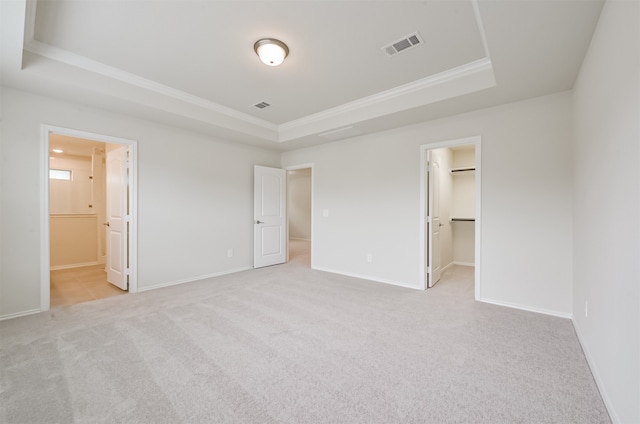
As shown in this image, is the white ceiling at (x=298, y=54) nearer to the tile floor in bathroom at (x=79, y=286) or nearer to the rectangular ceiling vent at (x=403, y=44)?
the rectangular ceiling vent at (x=403, y=44)

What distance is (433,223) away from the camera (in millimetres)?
4102

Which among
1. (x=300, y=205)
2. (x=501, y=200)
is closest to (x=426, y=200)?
(x=501, y=200)

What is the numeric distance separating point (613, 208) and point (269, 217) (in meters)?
4.84

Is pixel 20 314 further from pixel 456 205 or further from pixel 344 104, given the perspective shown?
pixel 456 205

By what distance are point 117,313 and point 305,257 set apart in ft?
13.3

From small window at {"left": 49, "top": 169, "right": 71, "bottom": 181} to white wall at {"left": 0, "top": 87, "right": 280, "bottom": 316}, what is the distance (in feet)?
12.1

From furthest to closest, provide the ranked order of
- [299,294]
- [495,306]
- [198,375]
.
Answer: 1. [299,294]
2. [495,306]
3. [198,375]

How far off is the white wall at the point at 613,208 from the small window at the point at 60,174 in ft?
27.8

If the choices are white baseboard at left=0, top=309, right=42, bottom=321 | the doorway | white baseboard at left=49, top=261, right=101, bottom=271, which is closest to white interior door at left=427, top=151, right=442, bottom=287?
white baseboard at left=0, top=309, right=42, bottom=321

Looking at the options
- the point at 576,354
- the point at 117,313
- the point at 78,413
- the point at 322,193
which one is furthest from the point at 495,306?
the point at 117,313

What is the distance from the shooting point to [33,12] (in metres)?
2.06

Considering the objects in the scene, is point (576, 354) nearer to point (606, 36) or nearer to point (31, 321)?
point (606, 36)

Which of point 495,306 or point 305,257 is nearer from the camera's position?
point 495,306

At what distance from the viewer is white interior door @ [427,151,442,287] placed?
156 inches
